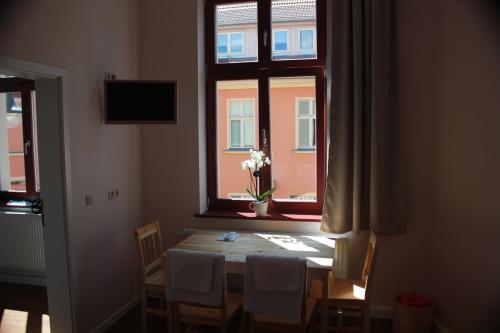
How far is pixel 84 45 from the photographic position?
9.34 ft

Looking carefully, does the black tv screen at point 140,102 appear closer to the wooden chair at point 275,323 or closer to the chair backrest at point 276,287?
the chair backrest at point 276,287

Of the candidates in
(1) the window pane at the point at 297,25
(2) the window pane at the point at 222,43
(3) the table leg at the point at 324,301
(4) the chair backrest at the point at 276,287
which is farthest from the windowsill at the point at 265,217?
(2) the window pane at the point at 222,43

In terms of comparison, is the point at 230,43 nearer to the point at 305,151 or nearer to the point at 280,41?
the point at 280,41

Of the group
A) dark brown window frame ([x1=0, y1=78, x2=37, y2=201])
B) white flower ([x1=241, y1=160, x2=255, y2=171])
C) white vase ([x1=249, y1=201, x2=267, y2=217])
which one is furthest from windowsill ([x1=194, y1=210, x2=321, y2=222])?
dark brown window frame ([x1=0, y1=78, x2=37, y2=201])

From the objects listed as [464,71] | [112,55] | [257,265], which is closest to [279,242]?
[257,265]

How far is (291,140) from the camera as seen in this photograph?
3572mm

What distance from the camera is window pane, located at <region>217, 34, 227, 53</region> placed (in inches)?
145

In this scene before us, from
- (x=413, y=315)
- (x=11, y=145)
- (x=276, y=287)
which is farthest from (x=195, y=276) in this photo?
(x=11, y=145)

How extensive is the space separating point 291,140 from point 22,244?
302 cm

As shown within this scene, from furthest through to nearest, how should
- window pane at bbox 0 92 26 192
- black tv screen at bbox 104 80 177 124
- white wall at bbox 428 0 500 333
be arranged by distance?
window pane at bbox 0 92 26 192 < black tv screen at bbox 104 80 177 124 < white wall at bbox 428 0 500 333

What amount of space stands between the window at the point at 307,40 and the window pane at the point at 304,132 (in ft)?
2.14

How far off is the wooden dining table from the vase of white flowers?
235 millimetres

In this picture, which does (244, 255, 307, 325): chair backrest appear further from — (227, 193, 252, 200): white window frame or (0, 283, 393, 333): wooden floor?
(227, 193, 252, 200): white window frame

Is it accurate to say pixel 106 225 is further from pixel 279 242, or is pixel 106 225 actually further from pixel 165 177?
pixel 279 242
